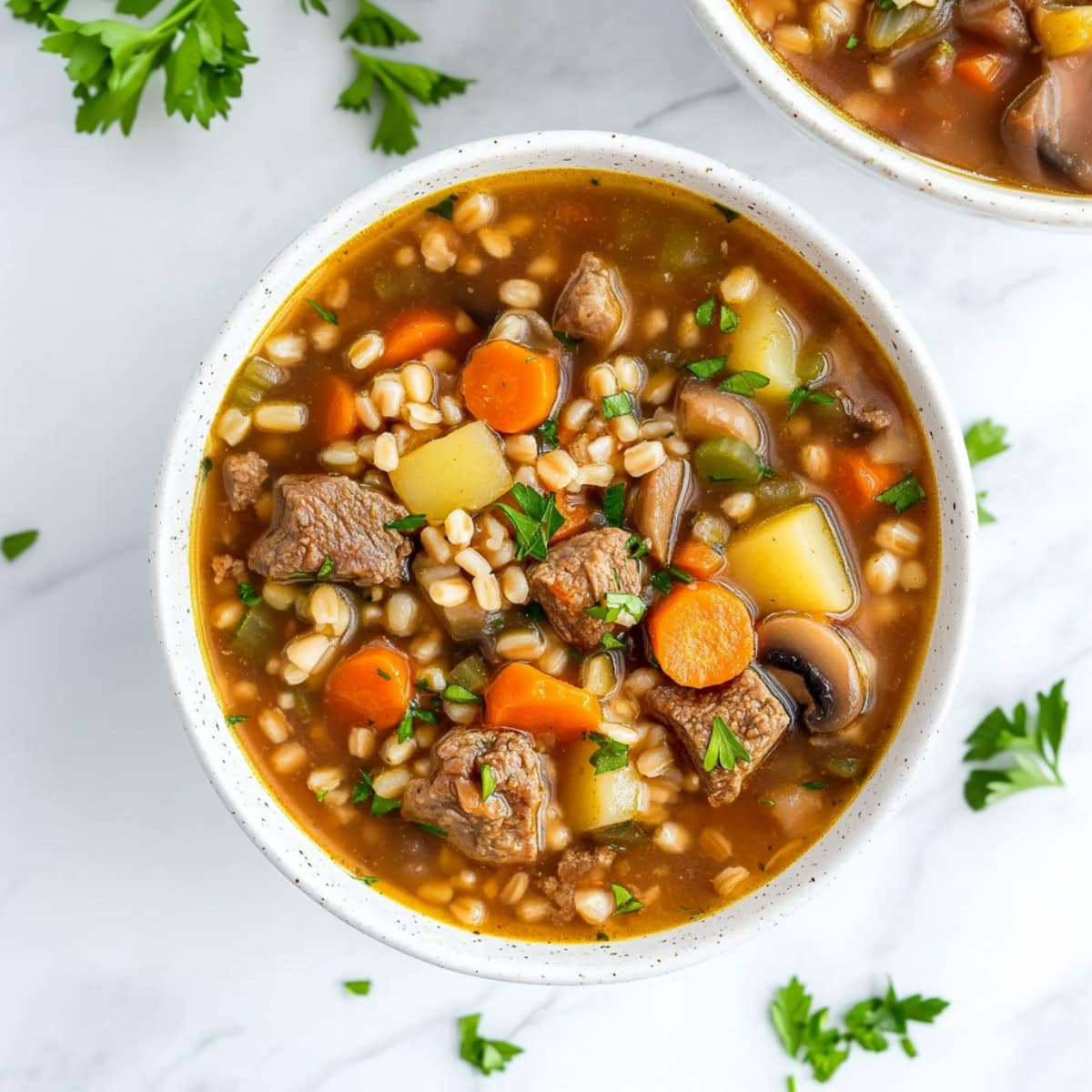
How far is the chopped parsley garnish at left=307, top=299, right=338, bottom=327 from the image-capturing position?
3246 mm

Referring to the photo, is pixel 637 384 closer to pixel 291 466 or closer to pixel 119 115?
pixel 291 466

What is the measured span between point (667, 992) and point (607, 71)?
A: 2747 mm

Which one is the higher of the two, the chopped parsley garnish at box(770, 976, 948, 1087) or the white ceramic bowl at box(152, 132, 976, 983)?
the white ceramic bowl at box(152, 132, 976, 983)

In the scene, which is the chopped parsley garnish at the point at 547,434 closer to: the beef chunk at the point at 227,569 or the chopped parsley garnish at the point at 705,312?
the chopped parsley garnish at the point at 705,312

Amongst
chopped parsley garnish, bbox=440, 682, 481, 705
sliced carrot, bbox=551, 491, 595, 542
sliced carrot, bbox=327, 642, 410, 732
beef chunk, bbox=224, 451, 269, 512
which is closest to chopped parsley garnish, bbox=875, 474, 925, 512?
sliced carrot, bbox=551, 491, 595, 542

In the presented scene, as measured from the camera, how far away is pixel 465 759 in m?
3.22

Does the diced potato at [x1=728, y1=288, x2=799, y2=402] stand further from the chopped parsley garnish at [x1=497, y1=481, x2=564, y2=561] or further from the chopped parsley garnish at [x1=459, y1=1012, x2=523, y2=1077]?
the chopped parsley garnish at [x1=459, y1=1012, x2=523, y2=1077]

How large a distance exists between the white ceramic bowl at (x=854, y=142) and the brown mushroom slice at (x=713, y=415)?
635mm

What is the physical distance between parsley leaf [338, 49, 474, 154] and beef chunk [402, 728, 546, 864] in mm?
1694

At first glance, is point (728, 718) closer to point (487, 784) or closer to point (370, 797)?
point (487, 784)

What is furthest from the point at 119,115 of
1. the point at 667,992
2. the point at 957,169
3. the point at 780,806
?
the point at 667,992

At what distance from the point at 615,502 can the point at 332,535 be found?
0.70m

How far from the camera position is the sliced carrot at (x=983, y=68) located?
10.6 feet

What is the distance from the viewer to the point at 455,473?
3242 mm
